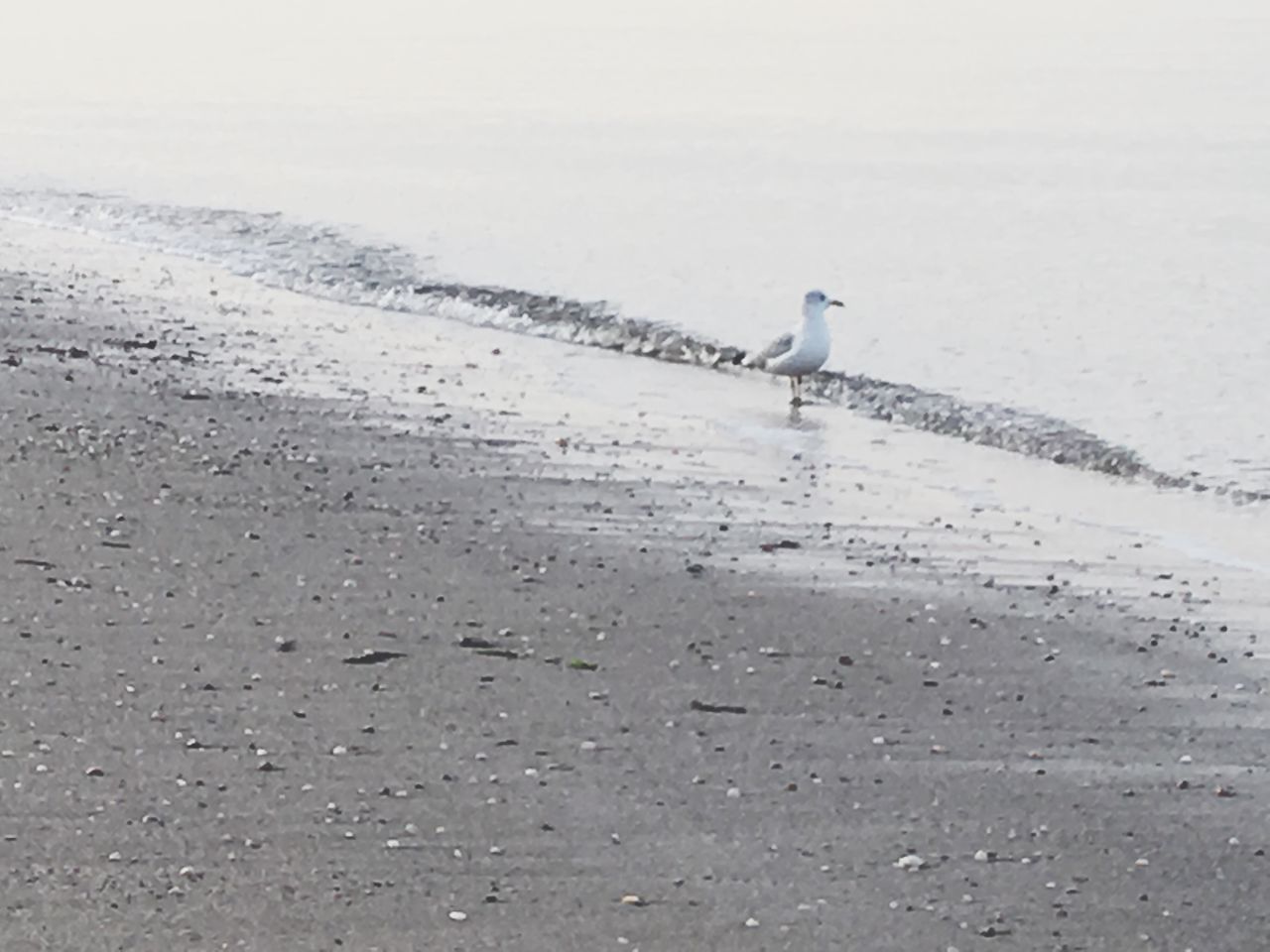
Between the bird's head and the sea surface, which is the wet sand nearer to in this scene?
the sea surface

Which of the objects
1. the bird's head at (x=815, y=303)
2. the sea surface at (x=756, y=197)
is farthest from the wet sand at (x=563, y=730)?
the bird's head at (x=815, y=303)

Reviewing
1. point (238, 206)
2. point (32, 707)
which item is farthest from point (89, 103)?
point (32, 707)

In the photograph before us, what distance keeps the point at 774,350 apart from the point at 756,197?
1266cm

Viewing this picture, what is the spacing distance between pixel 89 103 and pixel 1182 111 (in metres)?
18.4

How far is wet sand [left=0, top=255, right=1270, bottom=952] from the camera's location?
468cm

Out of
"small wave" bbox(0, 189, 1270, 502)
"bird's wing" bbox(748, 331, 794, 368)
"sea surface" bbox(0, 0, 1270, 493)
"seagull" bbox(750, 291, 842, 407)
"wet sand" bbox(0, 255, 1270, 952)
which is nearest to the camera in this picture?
"wet sand" bbox(0, 255, 1270, 952)

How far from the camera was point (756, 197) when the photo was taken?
2606 cm

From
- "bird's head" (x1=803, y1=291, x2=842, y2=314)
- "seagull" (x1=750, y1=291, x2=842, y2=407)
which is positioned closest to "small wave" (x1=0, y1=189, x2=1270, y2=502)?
"seagull" (x1=750, y1=291, x2=842, y2=407)

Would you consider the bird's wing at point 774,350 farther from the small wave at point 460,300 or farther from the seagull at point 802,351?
the small wave at point 460,300

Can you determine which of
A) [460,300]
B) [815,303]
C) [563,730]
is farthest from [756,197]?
[563,730]

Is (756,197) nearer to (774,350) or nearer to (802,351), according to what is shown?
(774,350)

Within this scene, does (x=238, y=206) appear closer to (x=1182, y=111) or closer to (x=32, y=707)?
(x=32, y=707)

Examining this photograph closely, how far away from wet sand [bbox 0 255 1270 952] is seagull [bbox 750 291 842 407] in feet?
13.1

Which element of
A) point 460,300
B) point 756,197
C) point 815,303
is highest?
point 756,197
